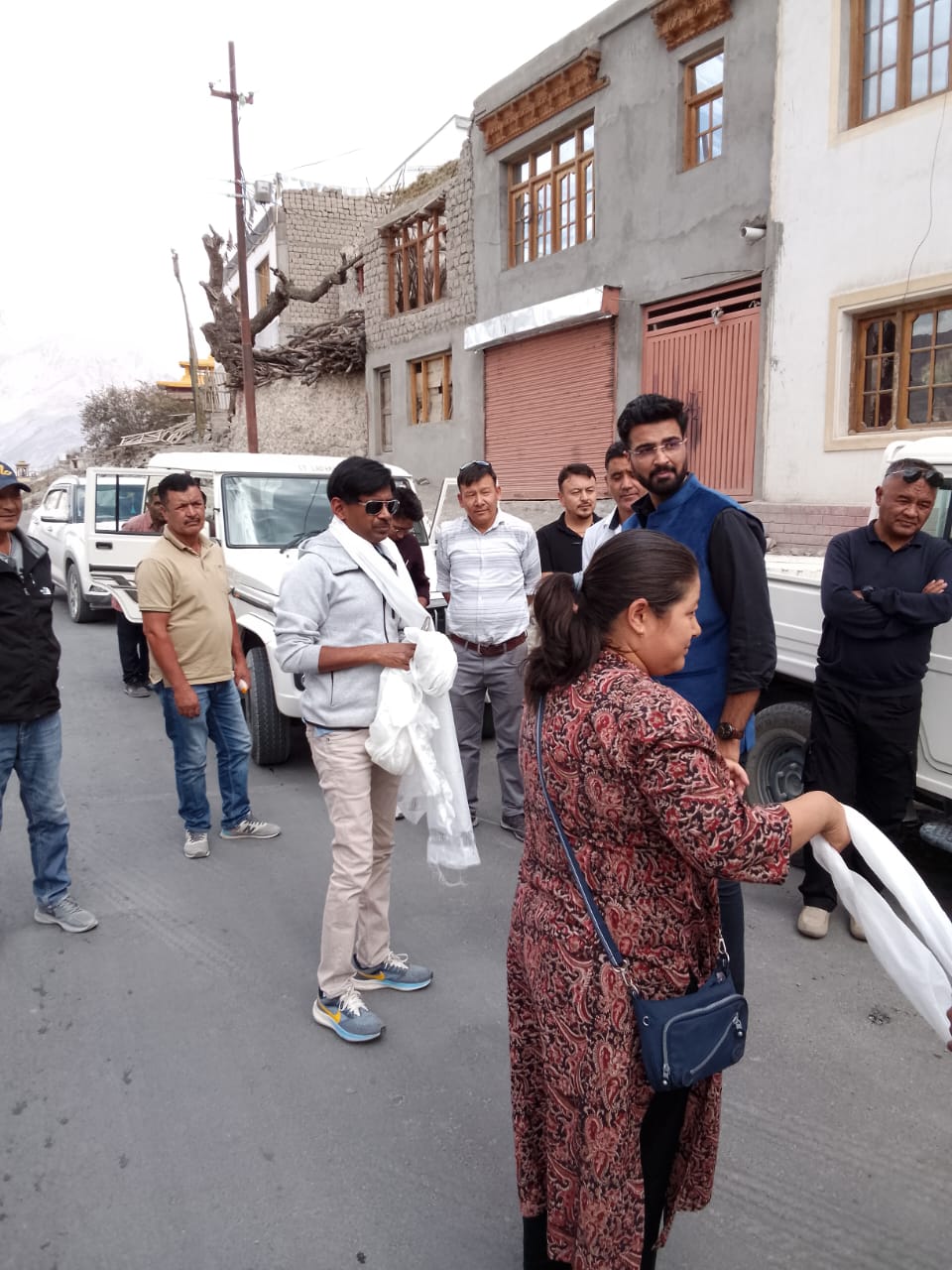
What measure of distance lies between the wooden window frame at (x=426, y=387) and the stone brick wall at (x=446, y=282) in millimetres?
483

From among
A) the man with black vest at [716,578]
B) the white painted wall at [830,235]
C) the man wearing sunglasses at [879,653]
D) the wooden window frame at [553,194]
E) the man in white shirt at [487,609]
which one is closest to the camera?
the man with black vest at [716,578]

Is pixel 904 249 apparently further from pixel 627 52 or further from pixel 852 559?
pixel 852 559

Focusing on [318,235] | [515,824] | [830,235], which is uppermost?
[318,235]

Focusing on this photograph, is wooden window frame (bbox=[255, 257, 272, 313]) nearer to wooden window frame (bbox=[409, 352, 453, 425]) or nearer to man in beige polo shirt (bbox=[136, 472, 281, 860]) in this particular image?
wooden window frame (bbox=[409, 352, 453, 425])

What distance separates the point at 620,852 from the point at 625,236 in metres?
12.0

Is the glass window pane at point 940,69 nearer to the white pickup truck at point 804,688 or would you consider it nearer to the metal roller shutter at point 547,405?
the metal roller shutter at point 547,405

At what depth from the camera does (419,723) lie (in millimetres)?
3029

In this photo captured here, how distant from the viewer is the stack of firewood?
19.9 m

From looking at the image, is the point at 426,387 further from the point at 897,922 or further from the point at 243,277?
the point at 897,922

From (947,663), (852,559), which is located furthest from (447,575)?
(947,663)

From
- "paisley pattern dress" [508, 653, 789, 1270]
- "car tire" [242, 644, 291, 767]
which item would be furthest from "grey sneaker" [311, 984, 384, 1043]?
"car tire" [242, 644, 291, 767]

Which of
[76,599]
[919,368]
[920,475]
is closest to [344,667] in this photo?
[920,475]

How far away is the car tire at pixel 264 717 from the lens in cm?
591

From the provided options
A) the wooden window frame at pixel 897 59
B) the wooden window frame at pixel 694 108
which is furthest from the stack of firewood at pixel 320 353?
the wooden window frame at pixel 897 59
